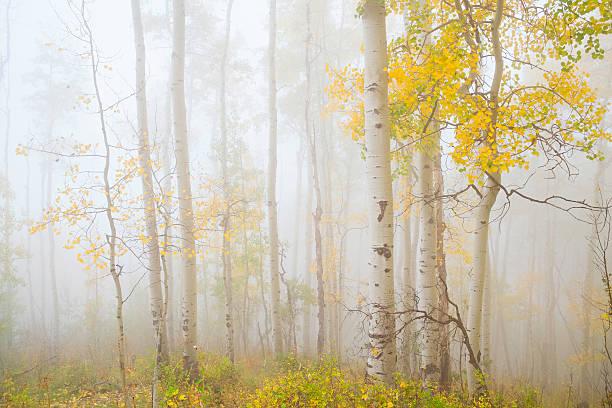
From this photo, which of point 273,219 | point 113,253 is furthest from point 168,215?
point 273,219

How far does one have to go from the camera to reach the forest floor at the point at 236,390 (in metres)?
3.33

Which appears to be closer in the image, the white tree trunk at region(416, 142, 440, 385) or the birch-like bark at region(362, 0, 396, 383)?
the birch-like bark at region(362, 0, 396, 383)

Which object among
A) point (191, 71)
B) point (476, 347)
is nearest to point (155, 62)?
point (191, 71)

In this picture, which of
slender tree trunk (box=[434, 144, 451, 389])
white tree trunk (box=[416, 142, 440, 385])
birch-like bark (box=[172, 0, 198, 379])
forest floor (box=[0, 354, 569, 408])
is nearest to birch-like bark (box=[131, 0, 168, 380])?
birch-like bark (box=[172, 0, 198, 379])

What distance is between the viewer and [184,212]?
607 centimetres

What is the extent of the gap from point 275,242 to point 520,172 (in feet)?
50.6

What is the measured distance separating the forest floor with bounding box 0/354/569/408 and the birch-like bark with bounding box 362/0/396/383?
0.36 m

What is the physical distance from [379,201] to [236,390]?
→ 15.1ft

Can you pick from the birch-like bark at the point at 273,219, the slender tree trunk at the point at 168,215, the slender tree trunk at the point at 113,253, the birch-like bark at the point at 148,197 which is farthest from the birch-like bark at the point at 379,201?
the birch-like bark at the point at 273,219

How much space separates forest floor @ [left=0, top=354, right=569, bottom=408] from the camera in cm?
333

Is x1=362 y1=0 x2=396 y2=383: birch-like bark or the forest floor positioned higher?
x1=362 y1=0 x2=396 y2=383: birch-like bark

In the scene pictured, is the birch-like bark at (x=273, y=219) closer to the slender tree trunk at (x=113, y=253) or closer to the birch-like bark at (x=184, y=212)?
the birch-like bark at (x=184, y=212)

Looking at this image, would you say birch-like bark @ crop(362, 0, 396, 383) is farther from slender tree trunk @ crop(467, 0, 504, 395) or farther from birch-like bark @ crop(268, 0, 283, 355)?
birch-like bark @ crop(268, 0, 283, 355)

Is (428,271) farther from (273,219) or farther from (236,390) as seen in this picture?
(273,219)
